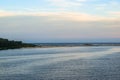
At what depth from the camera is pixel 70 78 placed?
116 feet

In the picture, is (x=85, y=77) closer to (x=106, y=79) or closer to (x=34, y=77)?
(x=106, y=79)

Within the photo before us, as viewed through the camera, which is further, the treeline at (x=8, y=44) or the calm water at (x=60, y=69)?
the treeline at (x=8, y=44)

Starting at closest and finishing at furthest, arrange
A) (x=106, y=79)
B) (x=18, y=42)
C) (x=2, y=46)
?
(x=106, y=79) → (x=2, y=46) → (x=18, y=42)

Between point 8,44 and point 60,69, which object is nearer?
point 60,69

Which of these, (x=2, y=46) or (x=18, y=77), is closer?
(x=18, y=77)

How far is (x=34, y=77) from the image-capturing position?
120ft

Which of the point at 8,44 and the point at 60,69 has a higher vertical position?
the point at 8,44

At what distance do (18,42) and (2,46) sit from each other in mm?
25541

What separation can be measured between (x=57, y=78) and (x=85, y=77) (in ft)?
10.5

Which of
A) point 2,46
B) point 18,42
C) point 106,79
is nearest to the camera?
point 106,79

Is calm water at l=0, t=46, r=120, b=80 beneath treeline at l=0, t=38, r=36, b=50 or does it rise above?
beneath

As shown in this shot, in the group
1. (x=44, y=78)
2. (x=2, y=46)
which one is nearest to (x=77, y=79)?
(x=44, y=78)

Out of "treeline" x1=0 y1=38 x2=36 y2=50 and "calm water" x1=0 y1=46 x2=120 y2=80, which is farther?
"treeline" x1=0 y1=38 x2=36 y2=50

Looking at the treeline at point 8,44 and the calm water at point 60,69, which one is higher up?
the treeline at point 8,44
